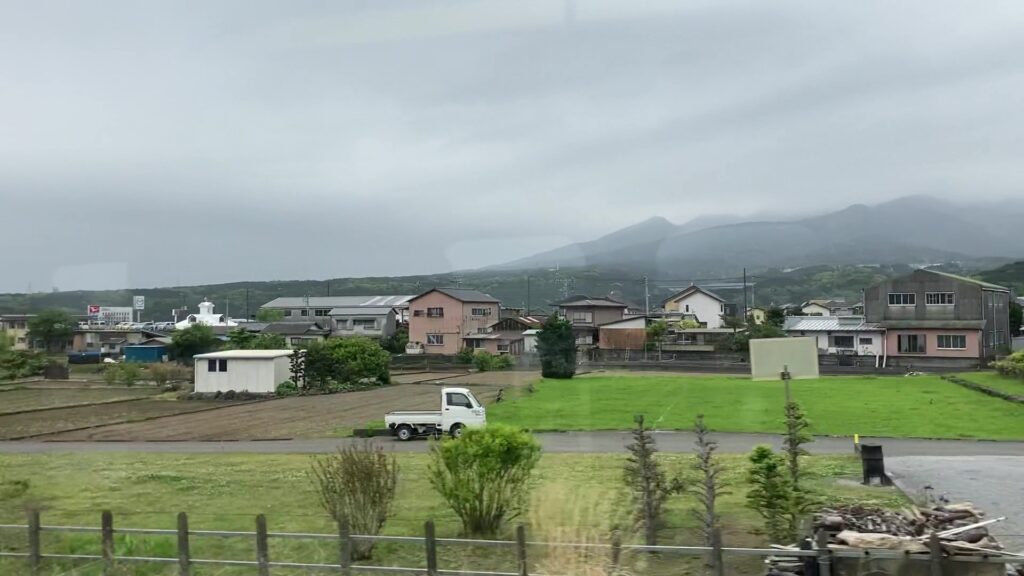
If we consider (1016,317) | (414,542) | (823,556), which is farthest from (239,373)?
(1016,317)

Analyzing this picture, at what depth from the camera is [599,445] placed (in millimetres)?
12117

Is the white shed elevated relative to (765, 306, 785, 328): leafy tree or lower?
lower

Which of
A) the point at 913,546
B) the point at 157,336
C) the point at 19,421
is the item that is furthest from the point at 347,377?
the point at 913,546

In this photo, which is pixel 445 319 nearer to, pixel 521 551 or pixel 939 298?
pixel 939 298

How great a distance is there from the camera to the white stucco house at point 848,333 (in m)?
23.7

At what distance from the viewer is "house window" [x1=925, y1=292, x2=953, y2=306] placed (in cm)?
2141

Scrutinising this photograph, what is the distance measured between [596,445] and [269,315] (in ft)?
110

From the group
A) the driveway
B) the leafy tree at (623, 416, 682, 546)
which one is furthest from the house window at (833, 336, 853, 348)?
the leafy tree at (623, 416, 682, 546)

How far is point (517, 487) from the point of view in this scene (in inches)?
234

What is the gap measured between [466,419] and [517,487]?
8142 mm

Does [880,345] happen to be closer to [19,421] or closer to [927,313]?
[927,313]

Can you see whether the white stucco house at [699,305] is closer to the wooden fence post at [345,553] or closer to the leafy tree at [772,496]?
the leafy tree at [772,496]

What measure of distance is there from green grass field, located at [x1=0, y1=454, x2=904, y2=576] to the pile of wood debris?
0.53 m

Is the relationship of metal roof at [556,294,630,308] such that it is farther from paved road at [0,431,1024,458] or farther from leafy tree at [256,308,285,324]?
paved road at [0,431,1024,458]
